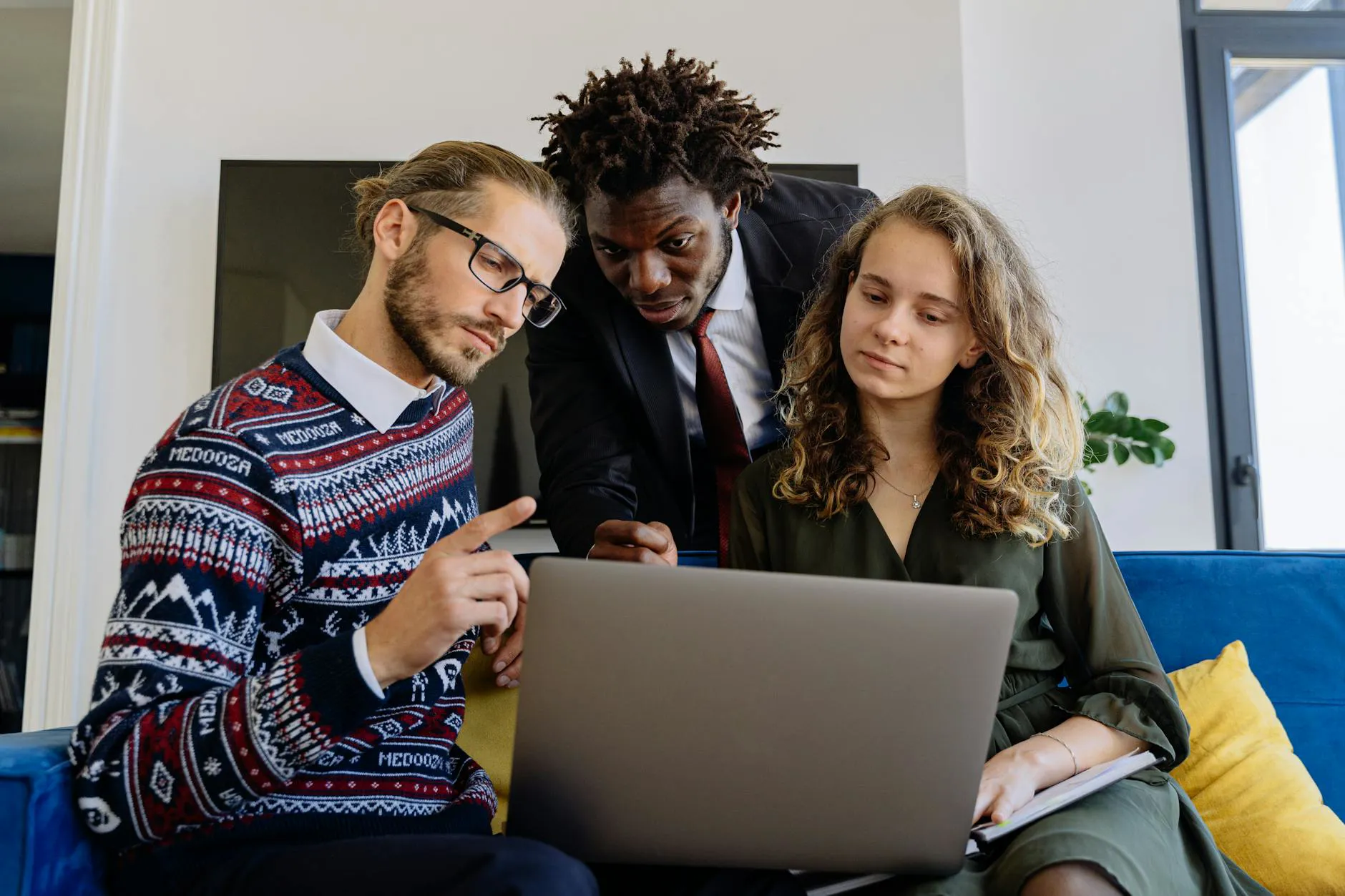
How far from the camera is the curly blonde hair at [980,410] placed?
136 cm

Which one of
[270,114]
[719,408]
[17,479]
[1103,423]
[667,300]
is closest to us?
[667,300]

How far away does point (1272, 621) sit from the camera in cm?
157

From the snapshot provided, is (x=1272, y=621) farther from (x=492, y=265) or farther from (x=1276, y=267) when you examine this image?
(x=1276, y=267)

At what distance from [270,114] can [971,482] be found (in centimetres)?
249

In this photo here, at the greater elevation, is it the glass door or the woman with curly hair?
the glass door

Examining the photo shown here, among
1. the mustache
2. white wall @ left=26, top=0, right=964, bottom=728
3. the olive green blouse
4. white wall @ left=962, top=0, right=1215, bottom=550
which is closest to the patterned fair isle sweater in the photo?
the mustache

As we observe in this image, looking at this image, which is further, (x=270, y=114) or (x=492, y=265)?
(x=270, y=114)

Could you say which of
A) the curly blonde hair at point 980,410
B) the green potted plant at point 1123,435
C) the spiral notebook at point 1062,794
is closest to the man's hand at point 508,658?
the curly blonde hair at point 980,410

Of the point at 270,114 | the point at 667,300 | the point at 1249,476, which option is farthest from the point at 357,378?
the point at 1249,476

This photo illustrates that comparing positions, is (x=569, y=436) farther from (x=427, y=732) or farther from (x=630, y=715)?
(x=630, y=715)

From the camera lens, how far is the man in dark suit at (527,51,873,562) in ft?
5.32

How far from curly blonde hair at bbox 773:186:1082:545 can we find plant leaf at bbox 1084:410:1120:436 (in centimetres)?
184

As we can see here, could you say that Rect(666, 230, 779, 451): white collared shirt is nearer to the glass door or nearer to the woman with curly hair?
the woman with curly hair

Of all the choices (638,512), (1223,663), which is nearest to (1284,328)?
(1223,663)
